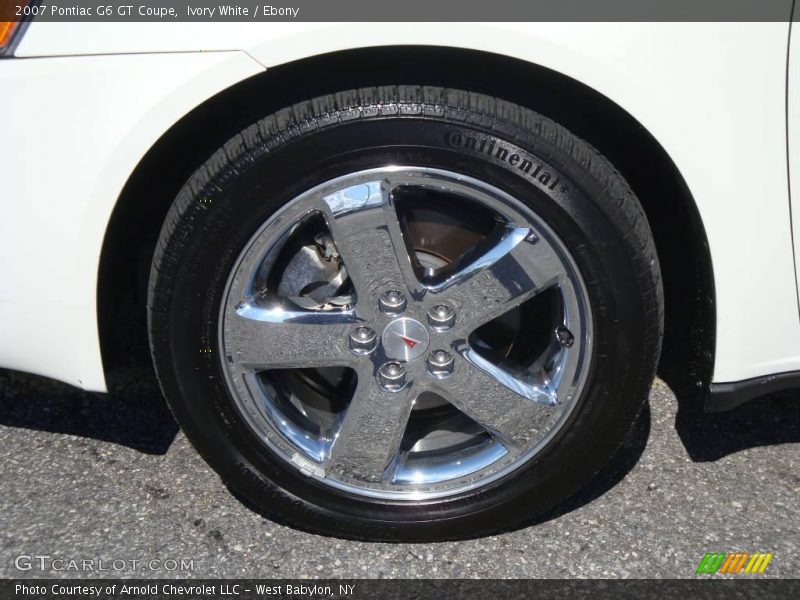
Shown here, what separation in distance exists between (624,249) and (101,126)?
3.45ft

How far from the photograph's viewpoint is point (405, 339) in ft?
6.20

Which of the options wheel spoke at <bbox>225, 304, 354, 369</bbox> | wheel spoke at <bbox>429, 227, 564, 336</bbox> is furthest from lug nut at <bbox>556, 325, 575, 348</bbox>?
wheel spoke at <bbox>225, 304, 354, 369</bbox>

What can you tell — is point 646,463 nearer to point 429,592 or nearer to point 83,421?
point 429,592

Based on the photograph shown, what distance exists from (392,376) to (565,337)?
0.39 metres

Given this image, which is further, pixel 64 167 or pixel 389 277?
pixel 389 277

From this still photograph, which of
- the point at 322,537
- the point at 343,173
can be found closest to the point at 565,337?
the point at 343,173

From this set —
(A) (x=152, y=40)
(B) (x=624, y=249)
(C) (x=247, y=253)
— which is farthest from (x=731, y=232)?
(A) (x=152, y=40)

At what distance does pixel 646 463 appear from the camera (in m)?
2.32
